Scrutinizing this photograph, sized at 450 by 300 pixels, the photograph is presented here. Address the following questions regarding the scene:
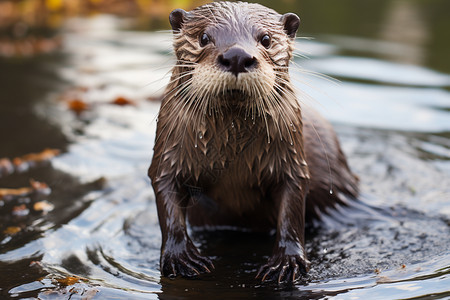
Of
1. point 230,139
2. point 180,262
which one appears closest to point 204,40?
point 230,139

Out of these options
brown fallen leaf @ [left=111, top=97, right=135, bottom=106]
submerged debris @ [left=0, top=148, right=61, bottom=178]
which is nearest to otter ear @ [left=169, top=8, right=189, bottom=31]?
submerged debris @ [left=0, top=148, right=61, bottom=178]

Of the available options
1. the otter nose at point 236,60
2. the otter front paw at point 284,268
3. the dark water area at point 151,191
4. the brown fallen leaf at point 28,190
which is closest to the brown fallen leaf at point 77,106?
the dark water area at point 151,191

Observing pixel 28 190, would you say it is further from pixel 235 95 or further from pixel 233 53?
pixel 233 53

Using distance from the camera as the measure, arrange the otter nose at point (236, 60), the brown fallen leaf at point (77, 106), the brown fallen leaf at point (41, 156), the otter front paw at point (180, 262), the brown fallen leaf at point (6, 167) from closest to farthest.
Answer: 1. the otter nose at point (236, 60)
2. the otter front paw at point (180, 262)
3. the brown fallen leaf at point (6, 167)
4. the brown fallen leaf at point (41, 156)
5. the brown fallen leaf at point (77, 106)

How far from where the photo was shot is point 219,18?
2.89 metres

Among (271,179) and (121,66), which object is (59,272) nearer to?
(271,179)

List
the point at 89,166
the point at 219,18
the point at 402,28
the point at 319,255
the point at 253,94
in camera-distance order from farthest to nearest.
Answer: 1. the point at 402,28
2. the point at 89,166
3. the point at 319,255
4. the point at 219,18
5. the point at 253,94

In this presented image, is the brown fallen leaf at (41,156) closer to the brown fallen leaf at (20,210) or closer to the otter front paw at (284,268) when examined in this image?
the brown fallen leaf at (20,210)

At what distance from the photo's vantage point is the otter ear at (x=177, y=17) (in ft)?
10.0

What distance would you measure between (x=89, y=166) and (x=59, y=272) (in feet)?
5.65

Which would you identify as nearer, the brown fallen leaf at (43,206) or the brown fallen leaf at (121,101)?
the brown fallen leaf at (43,206)

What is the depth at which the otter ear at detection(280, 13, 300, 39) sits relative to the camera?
3.06m

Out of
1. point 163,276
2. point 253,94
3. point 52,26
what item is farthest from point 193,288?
point 52,26

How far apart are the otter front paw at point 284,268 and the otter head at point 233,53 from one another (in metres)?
0.72
